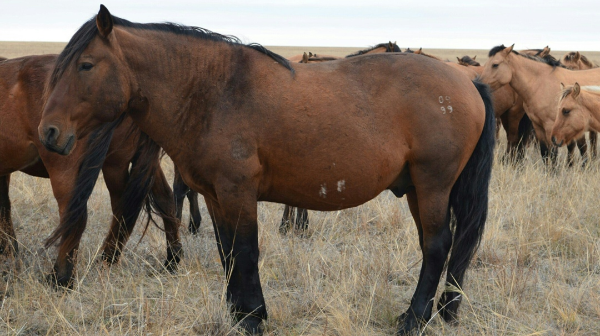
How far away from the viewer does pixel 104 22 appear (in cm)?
296

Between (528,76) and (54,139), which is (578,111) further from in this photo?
(54,139)

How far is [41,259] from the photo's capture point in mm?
4922

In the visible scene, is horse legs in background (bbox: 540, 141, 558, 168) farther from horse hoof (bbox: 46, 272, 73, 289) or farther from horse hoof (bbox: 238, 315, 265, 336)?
horse hoof (bbox: 46, 272, 73, 289)

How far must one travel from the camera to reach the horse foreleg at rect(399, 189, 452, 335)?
3.52 meters

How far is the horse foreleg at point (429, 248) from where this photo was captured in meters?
3.52

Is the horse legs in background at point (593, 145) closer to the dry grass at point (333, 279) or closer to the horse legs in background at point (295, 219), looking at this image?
the dry grass at point (333, 279)

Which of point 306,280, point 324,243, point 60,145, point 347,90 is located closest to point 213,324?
point 306,280

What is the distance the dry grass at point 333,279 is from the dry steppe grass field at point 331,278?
13mm

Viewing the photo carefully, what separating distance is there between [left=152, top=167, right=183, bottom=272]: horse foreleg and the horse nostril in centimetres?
204

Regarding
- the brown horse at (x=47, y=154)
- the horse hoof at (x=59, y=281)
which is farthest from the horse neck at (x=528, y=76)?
the horse hoof at (x=59, y=281)

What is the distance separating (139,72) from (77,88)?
353mm

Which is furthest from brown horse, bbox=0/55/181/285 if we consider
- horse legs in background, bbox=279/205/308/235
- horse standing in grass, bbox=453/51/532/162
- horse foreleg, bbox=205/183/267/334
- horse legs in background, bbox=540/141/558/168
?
horse standing in grass, bbox=453/51/532/162

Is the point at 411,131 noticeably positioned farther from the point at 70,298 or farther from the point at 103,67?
the point at 70,298

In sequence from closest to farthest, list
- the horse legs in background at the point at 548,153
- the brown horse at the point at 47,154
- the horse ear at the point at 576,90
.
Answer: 1. the brown horse at the point at 47,154
2. the horse ear at the point at 576,90
3. the horse legs in background at the point at 548,153
